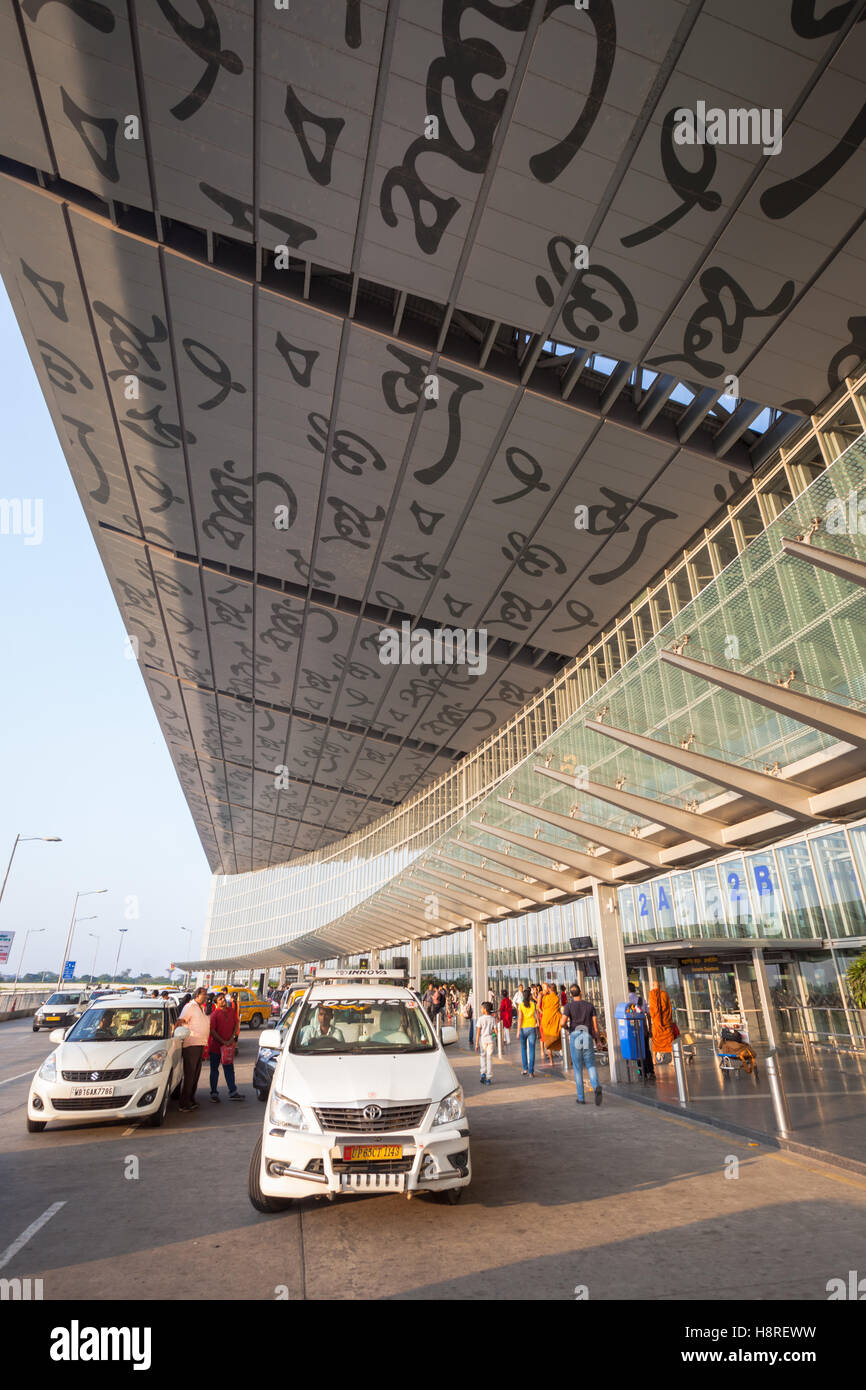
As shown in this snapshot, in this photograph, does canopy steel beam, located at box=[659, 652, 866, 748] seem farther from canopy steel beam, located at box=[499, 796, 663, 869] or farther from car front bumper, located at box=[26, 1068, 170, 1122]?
car front bumper, located at box=[26, 1068, 170, 1122]

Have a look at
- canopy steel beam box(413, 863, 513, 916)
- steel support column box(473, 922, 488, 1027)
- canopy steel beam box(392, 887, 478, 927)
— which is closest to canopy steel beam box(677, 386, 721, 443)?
canopy steel beam box(413, 863, 513, 916)

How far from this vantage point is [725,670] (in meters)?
9.70

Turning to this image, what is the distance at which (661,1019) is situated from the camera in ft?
42.3

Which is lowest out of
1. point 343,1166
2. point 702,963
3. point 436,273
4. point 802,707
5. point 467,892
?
point 343,1166

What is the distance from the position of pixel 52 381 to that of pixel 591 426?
11.0 meters

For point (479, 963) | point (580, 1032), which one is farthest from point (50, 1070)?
point (479, 963)

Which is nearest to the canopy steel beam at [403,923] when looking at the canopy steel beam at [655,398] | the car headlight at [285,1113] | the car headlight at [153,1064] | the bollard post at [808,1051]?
the bollard post at [808,1051]

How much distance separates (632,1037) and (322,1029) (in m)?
9.38

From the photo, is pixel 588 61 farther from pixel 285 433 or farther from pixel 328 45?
pixel 285 433

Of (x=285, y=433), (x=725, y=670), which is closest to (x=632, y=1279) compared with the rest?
(x=725, y=670)

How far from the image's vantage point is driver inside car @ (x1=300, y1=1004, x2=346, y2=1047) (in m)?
6.52

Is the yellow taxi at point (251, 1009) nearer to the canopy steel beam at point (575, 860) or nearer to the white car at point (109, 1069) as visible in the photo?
the canopy steel beam at point (575, 860)

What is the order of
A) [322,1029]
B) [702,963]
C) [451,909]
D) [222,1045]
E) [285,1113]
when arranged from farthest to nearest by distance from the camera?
[451,909], [702,963], [222,1045], [322,1029], [285,1113]

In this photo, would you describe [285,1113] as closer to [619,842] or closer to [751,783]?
[751,783]
